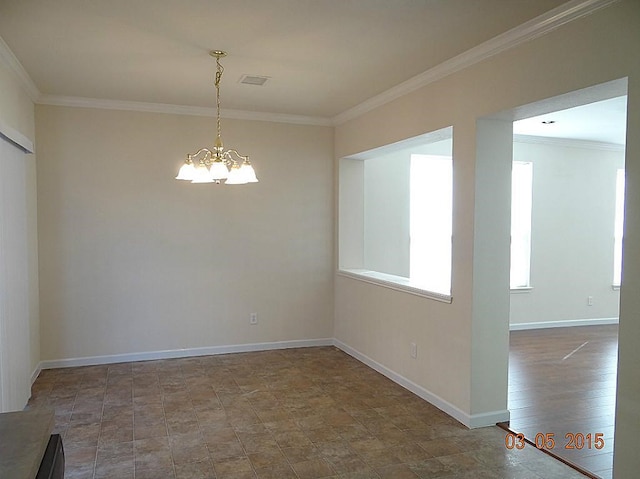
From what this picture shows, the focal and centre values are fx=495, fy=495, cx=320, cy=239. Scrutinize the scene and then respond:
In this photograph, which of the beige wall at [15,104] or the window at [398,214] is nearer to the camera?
the beige wall at [15,104]

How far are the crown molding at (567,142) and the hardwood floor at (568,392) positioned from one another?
8.40 feet

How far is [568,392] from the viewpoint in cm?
422

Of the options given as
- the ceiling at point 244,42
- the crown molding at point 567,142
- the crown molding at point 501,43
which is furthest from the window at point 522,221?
the crown molding at point 501,43

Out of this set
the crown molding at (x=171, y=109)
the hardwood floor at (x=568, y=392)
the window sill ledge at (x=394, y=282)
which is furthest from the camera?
the crown molding at (x=171, y=109)

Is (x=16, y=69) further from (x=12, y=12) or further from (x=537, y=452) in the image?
(x=537, y=452)

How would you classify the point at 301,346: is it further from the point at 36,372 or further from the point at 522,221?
the point at 522,221

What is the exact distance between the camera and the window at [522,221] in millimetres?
6672

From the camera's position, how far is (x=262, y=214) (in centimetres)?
553

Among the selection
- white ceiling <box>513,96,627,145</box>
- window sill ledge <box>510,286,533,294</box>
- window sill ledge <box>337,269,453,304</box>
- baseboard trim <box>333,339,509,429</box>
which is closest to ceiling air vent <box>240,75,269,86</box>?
window sill ledge <box>337,269,453,304</box>

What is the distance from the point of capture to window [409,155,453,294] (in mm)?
6234

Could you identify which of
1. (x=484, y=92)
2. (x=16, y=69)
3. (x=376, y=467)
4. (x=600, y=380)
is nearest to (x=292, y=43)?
(x=484, y=92)

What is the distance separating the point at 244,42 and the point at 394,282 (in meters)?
2.45

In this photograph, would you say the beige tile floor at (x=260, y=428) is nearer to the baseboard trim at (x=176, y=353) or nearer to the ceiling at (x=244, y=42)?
the baseboard trim at (x=176, y=353)

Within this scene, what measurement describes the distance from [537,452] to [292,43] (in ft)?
10.0
